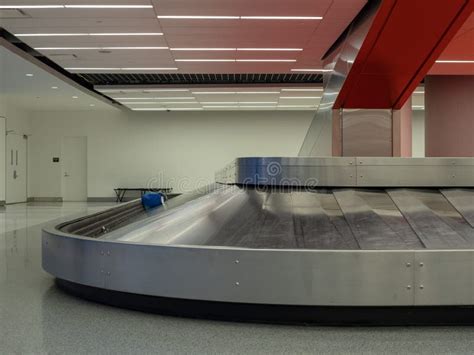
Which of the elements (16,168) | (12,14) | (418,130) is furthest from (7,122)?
(418,130)

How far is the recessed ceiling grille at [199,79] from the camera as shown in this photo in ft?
62.2

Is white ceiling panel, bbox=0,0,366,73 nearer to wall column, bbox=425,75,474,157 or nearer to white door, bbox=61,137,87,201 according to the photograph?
wall column, bbox=425,75,474,157

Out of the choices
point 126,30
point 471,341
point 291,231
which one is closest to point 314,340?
point 471,341

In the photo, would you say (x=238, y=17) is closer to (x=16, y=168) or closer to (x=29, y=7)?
(x=29, y=7)

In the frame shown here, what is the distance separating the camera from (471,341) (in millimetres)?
3699

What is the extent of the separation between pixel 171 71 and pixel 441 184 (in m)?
11.5

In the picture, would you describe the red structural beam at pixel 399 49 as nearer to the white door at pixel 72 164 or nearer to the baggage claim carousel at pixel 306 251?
the baggage claim carousel at pixel 306 251

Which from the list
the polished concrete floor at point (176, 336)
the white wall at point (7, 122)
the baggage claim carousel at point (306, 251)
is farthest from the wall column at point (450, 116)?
the white wall at point (7, 122)

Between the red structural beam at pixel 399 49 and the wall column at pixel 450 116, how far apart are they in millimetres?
4702

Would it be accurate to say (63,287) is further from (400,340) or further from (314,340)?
(400,340)

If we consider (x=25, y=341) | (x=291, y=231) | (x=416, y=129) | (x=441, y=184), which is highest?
(x=416, y=129)

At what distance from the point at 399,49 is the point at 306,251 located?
501cm

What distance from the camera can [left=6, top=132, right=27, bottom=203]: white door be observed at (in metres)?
23.3

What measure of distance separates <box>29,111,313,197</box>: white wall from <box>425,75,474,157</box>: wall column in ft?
41.1
